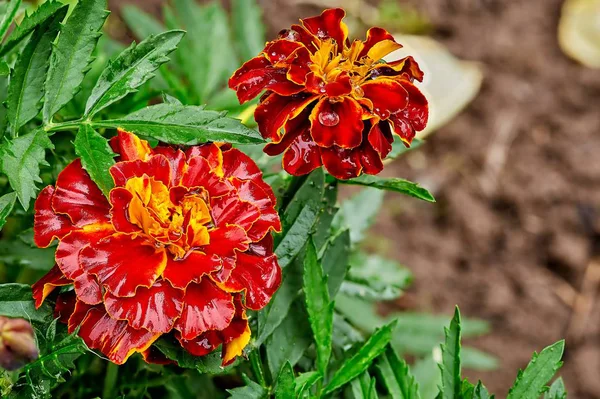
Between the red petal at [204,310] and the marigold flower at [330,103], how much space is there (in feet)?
0.42

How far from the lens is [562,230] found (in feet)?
6.11

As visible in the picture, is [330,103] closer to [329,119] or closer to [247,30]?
[329,119]

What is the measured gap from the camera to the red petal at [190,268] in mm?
566

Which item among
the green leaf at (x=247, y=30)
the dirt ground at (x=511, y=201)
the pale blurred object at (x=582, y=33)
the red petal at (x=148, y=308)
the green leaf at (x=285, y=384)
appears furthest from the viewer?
the pale blurred object at (x=582, y=33)

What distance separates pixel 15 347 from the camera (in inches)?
28.2

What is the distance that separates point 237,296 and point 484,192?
4.75 feet

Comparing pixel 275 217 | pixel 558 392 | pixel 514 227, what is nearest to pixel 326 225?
pixel 275 217

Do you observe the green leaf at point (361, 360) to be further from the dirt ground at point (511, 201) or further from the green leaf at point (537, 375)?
the dirt ground at point (511, 201)

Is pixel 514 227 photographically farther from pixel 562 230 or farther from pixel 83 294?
pixel 83 294

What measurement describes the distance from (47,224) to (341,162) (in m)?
0.26

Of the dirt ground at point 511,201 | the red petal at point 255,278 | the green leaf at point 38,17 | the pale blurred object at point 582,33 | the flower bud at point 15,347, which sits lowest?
the dirt ground at point 511,201

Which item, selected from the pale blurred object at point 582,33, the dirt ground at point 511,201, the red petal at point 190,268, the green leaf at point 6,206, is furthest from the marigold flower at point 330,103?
the pale blurred object at point 582,33

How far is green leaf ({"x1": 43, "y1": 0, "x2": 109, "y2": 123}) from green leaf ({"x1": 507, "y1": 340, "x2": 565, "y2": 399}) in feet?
1.66

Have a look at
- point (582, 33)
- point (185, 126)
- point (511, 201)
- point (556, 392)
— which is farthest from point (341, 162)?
point (582, 33)
